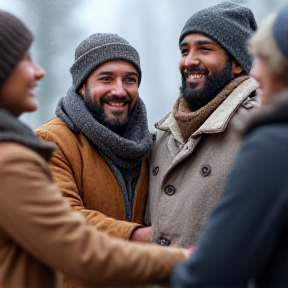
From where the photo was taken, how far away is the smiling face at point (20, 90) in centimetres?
213

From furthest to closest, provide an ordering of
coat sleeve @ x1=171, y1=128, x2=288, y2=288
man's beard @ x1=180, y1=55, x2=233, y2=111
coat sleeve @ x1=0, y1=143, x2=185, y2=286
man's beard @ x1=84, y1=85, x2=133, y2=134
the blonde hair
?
man's beard @ x1=84, y1=85, x2=133, y2=134, man's beard @ x1=180, y1=55, x2=233, y2=111, coat sleeve @ x1=0, y1=143, x2=185, y2=286, the blonde hair, coat sleeve @ x1=171, y1=128, x2=288, y2=288

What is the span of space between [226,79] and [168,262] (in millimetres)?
1690

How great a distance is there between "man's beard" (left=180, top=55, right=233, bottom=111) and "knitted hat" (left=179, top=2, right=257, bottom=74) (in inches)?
2.9

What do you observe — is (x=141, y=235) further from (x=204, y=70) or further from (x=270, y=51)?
(x=270, y=51)

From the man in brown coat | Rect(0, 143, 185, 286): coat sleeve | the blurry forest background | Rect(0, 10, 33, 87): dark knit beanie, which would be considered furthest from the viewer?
the blurry forest background

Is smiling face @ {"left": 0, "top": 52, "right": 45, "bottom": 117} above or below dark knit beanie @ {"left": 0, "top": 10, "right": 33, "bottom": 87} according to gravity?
below

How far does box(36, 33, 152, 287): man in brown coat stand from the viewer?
11.1 ft

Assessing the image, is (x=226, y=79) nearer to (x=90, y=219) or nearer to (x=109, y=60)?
(x=109, y=60)

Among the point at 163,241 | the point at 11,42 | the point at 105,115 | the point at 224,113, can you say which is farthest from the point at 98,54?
the point at 11,42

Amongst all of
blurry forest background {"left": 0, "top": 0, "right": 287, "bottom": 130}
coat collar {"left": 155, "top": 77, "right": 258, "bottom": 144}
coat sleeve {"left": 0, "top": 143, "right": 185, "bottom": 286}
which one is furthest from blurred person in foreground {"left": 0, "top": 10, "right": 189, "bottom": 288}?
blurry forest background {"left": 0, "top": 0, "right": 287, "bottom": 130}

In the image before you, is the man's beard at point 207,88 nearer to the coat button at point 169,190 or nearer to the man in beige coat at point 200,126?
the man in beige coat at point 200,126

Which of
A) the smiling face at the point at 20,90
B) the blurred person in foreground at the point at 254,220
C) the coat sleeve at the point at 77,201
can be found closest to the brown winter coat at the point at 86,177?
the coat sleeve at the point at 77,201

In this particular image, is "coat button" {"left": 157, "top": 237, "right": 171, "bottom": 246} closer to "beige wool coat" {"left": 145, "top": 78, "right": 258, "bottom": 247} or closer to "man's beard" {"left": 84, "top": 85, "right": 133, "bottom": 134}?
"beige wool coat" {"left": 145, "top": 78, "right": 258, "bottom": 247}

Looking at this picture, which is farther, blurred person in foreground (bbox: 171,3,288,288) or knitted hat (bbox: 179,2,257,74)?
knitted hat (bbox: 179,2,257,74)
